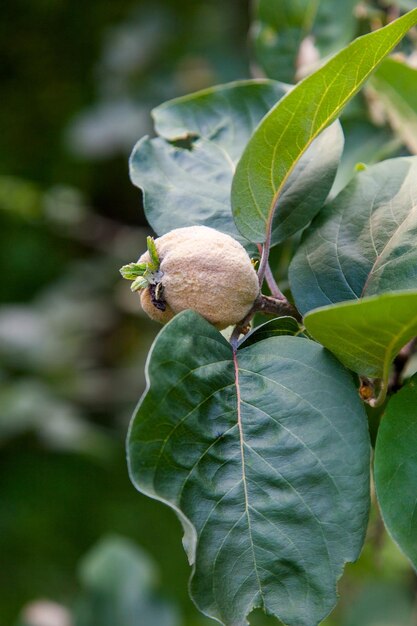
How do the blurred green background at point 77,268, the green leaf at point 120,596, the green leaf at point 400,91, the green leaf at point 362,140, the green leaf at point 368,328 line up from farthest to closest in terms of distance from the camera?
the blurred green background at point 77,268 → the green leaf at point 120,596 → the green leaf at point 362,140 → the green leaf at point 400,91 → the green leaf at point 368,328

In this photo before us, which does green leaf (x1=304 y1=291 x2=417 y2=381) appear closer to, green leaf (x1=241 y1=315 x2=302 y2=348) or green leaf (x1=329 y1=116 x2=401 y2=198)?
green leaf (x1=241 y1=315 x2=302 y2=348)

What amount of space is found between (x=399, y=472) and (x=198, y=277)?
0.18 m

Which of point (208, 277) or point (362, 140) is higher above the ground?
point (208, 277)

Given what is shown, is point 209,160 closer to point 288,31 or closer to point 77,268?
point 288,31

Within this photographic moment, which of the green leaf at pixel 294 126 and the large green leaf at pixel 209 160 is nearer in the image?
the green leaf at pixel 294 126

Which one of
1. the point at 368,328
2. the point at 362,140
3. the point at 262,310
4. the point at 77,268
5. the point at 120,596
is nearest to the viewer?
the point at 368,328

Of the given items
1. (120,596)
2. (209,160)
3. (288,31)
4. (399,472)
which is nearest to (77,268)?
(120,596)

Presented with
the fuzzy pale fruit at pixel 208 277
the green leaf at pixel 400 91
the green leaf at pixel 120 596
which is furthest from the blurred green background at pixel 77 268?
the fuzzy pale fruit at pixel 208 277

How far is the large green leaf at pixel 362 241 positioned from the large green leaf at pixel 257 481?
90 millimetres

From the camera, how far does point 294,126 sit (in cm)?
54

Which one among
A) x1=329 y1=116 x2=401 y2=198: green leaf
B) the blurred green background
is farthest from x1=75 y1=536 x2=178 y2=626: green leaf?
x1=329 y1=116 x2=401 y2=198: green leaf

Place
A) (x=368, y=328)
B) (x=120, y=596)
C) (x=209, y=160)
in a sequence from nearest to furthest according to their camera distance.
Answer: (x=368, y=328) < (x=209, y=160) < (x=120, y=596)

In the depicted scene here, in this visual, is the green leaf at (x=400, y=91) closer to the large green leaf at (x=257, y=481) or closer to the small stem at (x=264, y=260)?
the small stem at (x=264, y=260)

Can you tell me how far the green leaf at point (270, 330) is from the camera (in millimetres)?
566
